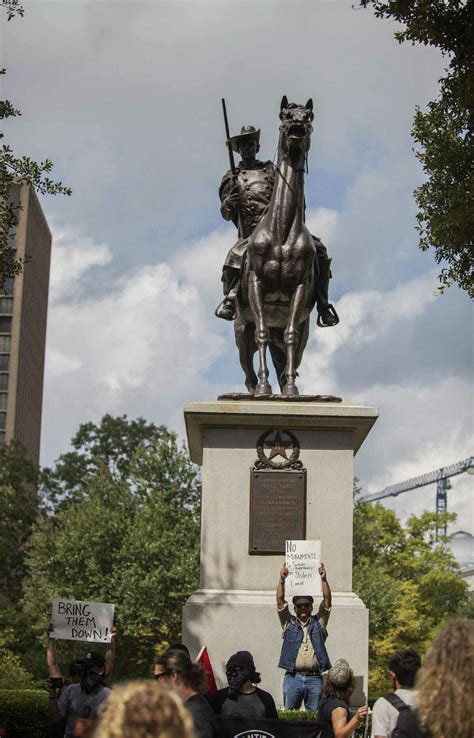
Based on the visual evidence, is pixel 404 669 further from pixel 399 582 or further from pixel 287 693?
pixel 399 582

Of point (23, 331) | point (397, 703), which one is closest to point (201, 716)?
point (397, 703)

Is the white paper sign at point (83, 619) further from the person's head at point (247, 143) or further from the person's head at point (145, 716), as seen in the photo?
the person's head at point (247, 143)

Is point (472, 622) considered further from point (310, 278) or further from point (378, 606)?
point (378, 606)

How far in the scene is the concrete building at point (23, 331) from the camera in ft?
352

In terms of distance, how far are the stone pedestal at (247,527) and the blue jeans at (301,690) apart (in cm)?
69

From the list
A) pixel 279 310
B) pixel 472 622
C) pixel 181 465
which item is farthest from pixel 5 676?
pixel 472 622

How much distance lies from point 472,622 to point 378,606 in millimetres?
43551

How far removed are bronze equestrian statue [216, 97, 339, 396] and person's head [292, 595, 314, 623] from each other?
2768 mm

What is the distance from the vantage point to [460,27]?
16.9 meters

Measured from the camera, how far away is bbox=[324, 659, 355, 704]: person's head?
8711 mm

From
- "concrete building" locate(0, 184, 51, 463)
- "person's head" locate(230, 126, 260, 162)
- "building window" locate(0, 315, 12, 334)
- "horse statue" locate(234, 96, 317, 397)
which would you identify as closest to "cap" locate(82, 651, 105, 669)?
"horse statue" locate(234, 96, 317, 397)

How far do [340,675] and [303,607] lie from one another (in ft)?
11.0

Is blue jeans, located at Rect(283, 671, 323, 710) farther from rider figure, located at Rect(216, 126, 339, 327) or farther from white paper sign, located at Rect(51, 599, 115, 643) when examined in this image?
rider figure, located at Rect(216, 126, 339, 327)

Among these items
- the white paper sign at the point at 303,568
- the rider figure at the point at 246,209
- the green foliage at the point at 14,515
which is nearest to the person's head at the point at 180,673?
the white paper sign at the point at 303,568
